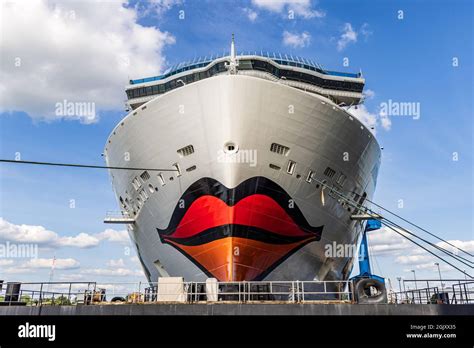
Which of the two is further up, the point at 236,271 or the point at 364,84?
the point at 364,84

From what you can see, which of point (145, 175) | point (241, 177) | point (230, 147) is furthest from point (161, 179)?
point (241, 177)

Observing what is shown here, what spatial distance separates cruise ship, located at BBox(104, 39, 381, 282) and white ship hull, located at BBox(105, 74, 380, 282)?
1.4 inches

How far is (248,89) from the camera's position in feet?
44.7

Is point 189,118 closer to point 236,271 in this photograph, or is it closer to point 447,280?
point 236,271

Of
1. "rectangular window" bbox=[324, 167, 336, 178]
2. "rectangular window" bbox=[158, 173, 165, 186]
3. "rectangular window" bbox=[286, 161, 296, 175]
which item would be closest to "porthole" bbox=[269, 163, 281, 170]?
"rectangular window" bbox=[286, 161, 296, 175]

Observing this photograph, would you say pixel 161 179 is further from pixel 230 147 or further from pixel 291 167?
pixel 291 167

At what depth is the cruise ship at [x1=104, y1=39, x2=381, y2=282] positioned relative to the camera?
43.5ft

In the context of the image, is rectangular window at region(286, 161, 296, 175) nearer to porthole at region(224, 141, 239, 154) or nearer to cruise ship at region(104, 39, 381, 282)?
cruise ship at region(104, 39, 381, 282)

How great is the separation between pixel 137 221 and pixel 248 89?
7.12 meters

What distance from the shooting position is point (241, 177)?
1338cm

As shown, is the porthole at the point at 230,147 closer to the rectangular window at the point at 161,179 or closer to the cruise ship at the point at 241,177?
the cruise ship at the point at 241,177
